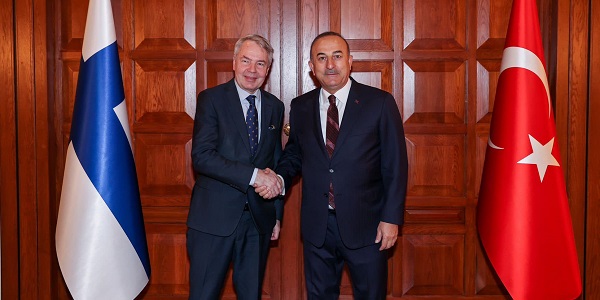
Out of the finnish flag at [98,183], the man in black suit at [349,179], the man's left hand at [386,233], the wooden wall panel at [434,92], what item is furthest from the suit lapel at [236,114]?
the wooden wall panel at [434,92]

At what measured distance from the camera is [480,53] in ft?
10.2

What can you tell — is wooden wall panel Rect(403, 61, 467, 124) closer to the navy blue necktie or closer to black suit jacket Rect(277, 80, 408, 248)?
black suit jacket Rect(277, 80, 408, 248)

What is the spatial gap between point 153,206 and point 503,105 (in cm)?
196

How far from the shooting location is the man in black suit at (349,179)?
7.82 feet

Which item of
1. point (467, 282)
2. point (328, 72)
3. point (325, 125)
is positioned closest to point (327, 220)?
point (325, 125)

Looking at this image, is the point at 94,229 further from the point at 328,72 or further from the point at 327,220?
the point at 328,72

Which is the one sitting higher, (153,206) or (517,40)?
(517,40)

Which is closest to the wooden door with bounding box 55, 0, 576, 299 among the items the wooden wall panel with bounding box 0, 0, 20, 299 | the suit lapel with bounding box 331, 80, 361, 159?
the wooden wall panel with bounding box 0, 0, 20, 299

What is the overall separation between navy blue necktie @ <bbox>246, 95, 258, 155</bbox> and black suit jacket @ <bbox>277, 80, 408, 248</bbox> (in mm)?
260

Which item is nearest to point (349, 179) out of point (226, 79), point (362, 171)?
point (362, 171)

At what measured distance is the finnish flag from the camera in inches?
102

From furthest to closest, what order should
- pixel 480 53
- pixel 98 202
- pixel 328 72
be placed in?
1. pixel 480 53
2. pixel 98 202
3. pixel 328 72

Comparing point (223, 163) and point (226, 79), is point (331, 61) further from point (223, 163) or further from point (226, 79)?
point (226, 79)

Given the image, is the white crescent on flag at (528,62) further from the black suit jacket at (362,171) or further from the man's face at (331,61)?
the man's face at (331,61)
